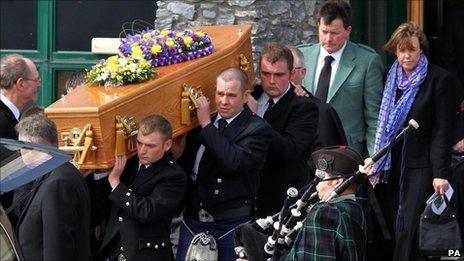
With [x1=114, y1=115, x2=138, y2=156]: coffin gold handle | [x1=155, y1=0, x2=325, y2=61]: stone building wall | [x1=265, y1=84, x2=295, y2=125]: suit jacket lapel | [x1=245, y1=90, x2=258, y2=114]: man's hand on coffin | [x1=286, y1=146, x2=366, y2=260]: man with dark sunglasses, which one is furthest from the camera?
[x1=155, y1=0, x2=325, y2=61]: stone building wall

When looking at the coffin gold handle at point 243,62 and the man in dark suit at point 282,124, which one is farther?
the coffin gold handle at point 243,62

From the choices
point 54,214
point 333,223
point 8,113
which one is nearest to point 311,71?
point 8,113

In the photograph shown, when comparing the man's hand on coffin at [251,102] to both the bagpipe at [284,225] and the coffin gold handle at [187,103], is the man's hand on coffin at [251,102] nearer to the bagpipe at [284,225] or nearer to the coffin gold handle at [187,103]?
Answer: the coffin gold handle at [187,103]

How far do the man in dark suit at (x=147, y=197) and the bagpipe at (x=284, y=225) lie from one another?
70 centimetres

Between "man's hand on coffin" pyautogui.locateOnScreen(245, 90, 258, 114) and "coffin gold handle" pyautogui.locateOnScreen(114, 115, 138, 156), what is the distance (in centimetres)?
93

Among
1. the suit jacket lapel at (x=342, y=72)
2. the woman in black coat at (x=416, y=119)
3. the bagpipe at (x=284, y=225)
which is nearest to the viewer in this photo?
the bagpipe at (x=284, y=225)

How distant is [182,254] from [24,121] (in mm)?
1621

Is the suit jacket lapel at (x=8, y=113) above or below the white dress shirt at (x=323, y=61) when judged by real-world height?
below

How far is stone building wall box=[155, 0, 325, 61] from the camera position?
10.9m

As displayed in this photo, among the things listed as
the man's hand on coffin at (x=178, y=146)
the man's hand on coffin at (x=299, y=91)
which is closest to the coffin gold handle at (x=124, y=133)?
the man's hand on coffin at (x=178, y=146)

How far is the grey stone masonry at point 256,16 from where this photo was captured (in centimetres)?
1089

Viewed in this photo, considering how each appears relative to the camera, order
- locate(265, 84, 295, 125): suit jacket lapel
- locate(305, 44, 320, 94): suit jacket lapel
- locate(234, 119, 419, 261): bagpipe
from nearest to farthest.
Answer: locate(234, 119, 419, 261): bagpipe < locate(265, 84, 295, 125): suit jacket lapel < locate(305, 44, 320, 94): suit jacket lapel

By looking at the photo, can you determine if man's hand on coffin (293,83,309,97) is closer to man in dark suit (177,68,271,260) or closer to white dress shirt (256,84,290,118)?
white dress shirt (256,84,290,118)

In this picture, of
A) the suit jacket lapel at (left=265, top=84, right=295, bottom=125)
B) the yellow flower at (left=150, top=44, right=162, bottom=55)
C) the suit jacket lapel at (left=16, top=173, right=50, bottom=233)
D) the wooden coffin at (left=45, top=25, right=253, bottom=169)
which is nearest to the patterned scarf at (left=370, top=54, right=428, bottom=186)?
the suit jacket lapel at (left=265, top=84, right=295, bottom=125)
